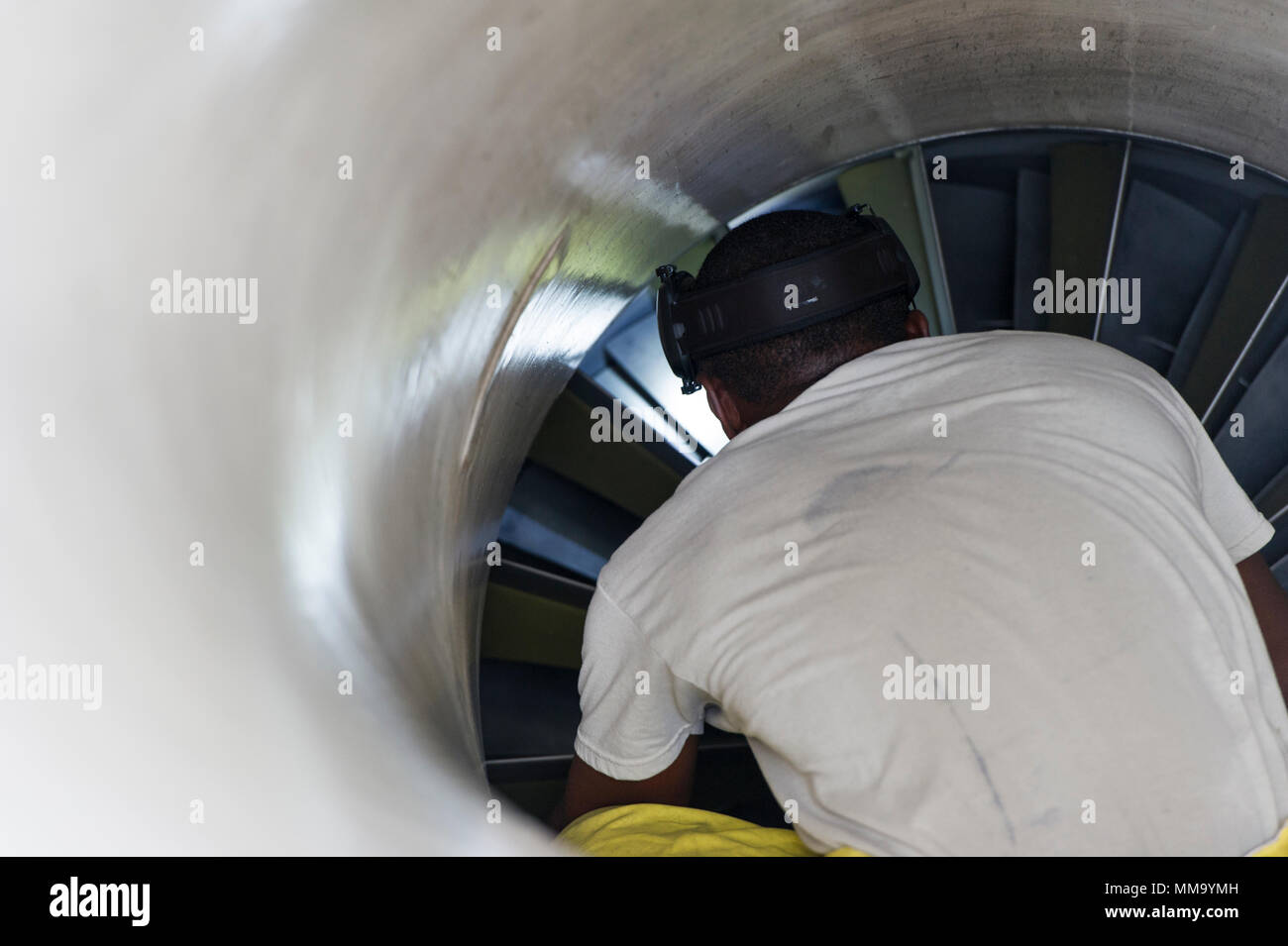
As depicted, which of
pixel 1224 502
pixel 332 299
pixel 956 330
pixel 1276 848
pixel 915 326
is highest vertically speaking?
pixel 956 330

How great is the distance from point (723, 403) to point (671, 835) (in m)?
0.62

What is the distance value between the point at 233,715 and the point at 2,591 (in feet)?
0.54

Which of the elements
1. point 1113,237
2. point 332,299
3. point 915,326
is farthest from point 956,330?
point 332,299

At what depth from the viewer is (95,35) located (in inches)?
33.5

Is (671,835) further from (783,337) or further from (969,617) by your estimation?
(783,337)

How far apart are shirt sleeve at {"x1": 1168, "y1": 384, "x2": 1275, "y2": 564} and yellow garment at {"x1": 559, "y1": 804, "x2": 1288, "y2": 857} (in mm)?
696

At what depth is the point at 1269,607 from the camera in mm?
1802

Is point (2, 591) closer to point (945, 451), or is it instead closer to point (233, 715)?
point (233, 715)

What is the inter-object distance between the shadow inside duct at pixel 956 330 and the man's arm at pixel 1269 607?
16.3 inches

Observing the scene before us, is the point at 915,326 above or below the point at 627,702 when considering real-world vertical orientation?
above

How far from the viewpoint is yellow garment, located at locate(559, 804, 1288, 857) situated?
149 cm

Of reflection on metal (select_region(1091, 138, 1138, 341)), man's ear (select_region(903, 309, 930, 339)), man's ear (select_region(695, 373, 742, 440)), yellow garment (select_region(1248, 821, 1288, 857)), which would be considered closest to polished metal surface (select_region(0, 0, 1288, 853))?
reflection on metal (select_region(1091, 138, 1138, 341))
